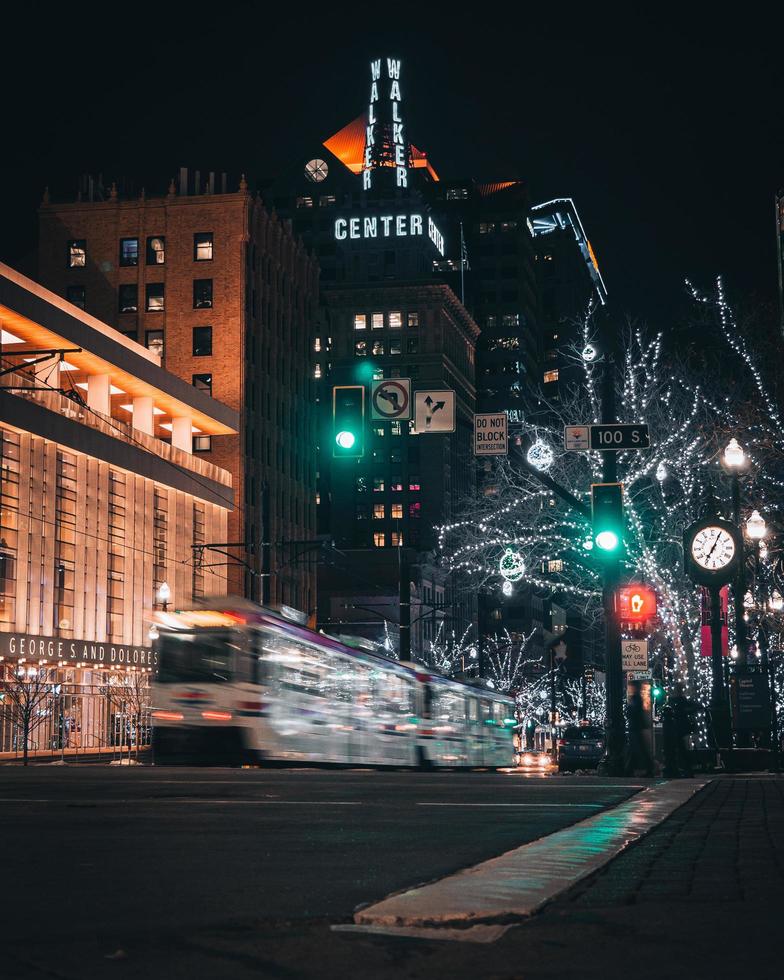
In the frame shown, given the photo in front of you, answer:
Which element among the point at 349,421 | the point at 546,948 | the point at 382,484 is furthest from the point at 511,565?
the point at 382,484

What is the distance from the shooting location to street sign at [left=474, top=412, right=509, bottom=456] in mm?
23844

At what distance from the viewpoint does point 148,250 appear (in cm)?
8875

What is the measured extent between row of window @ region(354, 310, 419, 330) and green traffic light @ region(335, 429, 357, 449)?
13908 cm

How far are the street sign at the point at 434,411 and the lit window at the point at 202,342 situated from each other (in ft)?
225

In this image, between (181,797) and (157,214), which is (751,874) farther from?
(157,214)

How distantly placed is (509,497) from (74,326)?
115 ft

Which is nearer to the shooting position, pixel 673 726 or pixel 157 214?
pixel 673 726

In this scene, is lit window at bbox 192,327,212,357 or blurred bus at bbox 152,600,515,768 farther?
lit window at bbox 192,327,212,357

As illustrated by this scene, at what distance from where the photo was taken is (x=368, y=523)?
159 meters

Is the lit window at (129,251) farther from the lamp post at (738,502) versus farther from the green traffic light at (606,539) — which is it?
the green traffic light at (606,539)

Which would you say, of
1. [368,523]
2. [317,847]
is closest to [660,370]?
[317,847]

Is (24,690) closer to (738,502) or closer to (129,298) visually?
(738,502)

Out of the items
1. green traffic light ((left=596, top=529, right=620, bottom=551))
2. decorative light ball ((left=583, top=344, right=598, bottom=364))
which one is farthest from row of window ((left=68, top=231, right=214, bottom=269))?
green traffic light ((left=596, top=529, right=620, bottom=551))

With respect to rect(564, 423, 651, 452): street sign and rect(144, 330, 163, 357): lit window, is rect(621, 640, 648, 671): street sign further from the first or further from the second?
rect(144, 330, 163, 357): lit window
